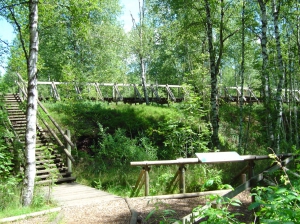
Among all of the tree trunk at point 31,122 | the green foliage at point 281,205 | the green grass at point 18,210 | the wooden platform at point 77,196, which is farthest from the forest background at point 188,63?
the green grass at point 18,210

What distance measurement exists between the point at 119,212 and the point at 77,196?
179 cm

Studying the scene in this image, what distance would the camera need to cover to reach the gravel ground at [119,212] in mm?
5668

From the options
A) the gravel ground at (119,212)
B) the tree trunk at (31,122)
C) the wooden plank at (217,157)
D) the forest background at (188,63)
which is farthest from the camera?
the forest background at (188,63)

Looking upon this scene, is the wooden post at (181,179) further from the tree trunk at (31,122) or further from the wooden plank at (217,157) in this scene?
the tree trunk at (31,122)

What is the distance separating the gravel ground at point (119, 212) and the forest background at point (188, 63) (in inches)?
94.6

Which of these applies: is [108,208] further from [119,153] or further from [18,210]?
[119,153]

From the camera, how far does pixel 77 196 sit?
24.7 feet

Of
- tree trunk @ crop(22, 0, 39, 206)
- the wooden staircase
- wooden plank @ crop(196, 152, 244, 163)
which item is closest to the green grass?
tree trunk @ crop(22, 0, 39, 206)

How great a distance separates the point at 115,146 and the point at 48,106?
5204 mm

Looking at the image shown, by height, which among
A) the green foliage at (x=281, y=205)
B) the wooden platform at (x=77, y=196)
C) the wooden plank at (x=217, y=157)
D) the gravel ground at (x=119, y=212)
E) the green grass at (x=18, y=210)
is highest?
the green foliage at (x=281, y=205)

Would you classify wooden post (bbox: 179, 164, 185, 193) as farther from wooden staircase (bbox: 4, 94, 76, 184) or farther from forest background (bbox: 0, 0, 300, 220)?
wooden staircase (bbox: 4, 94, 76, 184)

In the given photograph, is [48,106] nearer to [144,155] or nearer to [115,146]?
[115,146]

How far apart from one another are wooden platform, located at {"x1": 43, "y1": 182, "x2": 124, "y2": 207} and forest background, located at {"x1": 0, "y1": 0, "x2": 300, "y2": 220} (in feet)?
8.74

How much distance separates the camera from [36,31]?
686cm
